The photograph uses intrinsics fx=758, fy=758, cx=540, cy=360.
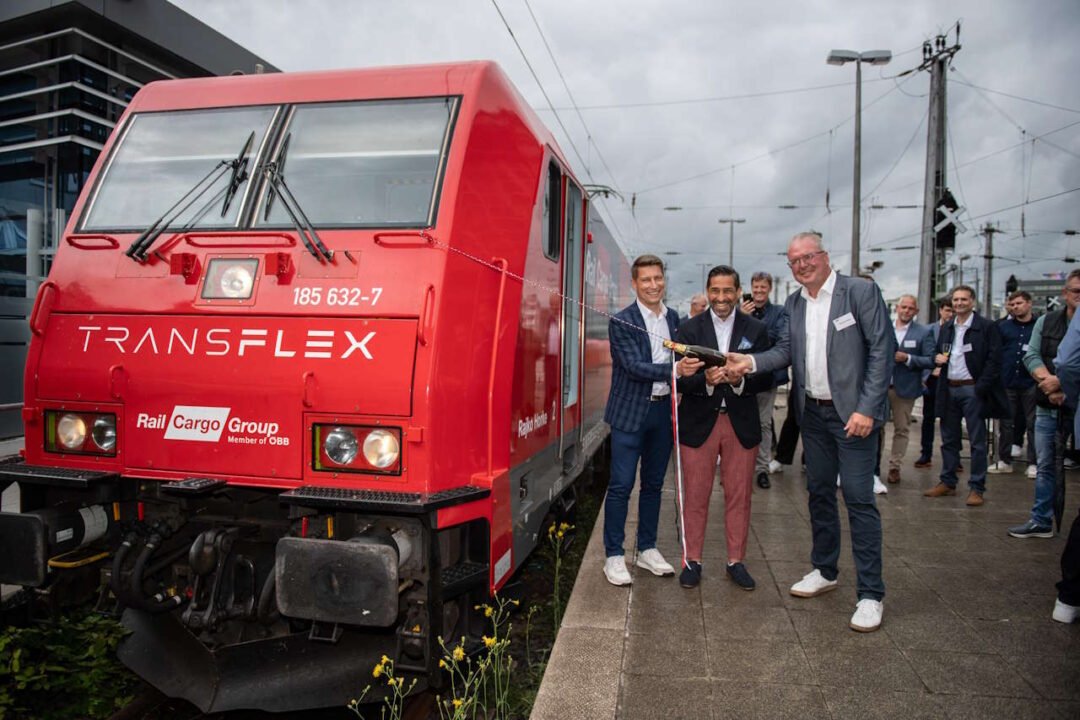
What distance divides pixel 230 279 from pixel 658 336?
102 inches

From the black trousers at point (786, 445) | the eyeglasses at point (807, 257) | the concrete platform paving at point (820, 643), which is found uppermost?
the eyeglasses at point (807, 257)

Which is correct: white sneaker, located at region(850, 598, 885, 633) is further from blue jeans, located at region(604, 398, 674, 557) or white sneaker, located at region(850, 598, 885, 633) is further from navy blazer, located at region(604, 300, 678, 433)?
navy blazer, located at region(604, 300, 678, 433)

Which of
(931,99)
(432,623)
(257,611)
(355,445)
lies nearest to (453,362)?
(355,445)

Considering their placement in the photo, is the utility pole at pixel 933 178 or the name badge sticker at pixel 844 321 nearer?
the name badge sticker at pixel 844 321

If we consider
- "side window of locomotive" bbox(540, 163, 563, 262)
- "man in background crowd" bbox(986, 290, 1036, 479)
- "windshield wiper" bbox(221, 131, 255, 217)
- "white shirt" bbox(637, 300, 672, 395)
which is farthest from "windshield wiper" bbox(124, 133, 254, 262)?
"man in background crowd" bbox(986, 290, 1036, 479)

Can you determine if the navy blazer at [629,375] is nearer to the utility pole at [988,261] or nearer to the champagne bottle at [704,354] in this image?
the champagne bottle at [704,354]

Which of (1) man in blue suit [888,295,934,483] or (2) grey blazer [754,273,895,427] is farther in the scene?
(1) man in blue suit [888,295,934,483]

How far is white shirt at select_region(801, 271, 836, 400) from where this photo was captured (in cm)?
434

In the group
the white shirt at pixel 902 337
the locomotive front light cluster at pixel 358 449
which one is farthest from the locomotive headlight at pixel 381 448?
the white shirt at pixel 902 337

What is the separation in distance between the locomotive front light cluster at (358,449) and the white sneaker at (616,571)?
2027 mm

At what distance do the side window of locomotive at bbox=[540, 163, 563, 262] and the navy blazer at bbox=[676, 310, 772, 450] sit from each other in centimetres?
98

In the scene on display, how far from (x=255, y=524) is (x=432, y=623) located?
1009 millimetres

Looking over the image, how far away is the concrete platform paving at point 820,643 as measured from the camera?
3.23 metres

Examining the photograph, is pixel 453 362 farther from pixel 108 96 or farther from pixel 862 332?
pixel 108 96
